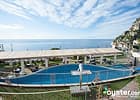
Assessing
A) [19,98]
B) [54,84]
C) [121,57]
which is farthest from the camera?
[121,57]

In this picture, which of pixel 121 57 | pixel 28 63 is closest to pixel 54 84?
pixel 28 63

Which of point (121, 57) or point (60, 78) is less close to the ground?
point (121, 57)

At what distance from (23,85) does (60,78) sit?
8.23 ft

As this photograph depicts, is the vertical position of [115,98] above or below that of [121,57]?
below

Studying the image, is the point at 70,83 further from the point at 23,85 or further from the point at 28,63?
the point at 28,63

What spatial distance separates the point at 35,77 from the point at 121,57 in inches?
491

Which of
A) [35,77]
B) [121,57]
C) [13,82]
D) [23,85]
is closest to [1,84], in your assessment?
[13,82]

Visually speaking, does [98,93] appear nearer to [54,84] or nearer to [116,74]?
[54,84]

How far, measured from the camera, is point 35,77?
1071 centimetres

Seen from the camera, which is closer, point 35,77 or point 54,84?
point 54,84

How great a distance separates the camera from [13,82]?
9891 mm

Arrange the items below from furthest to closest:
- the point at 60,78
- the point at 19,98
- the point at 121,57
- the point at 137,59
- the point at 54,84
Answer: the point at 121,57 → the point at 137,59 → the point at 60,78 → the point at 54,84 → the point at 19,98

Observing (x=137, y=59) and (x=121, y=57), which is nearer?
(x=137, y=59)

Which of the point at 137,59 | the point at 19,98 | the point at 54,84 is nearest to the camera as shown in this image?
the point at 19,98
